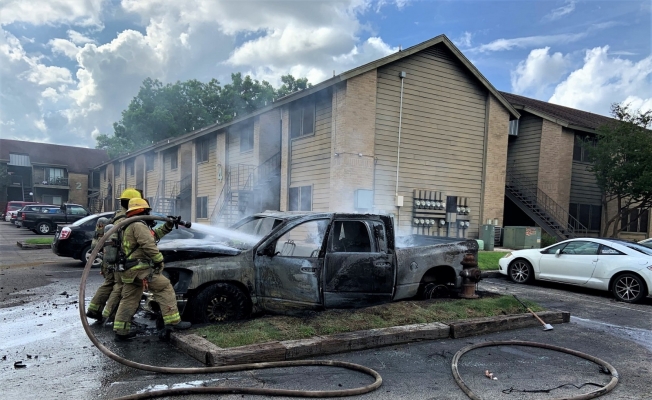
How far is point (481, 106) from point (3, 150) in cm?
4748

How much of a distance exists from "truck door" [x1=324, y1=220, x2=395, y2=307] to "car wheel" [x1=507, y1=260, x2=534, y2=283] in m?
5.45

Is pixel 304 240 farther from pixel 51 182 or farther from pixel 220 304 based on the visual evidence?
pixel 51 182

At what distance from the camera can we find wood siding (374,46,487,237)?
14.4 meters

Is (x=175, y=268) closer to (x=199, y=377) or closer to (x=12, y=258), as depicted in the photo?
(x=199, y=377)

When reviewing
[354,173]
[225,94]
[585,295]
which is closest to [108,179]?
[225,94]

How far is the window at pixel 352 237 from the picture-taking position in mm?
5730

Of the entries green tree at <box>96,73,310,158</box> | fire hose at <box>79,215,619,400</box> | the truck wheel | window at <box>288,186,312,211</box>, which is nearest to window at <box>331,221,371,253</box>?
the truck wheel

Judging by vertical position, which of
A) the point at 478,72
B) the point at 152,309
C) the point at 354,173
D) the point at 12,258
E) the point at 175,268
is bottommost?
the point at 12,258

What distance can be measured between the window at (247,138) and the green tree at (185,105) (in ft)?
68.6

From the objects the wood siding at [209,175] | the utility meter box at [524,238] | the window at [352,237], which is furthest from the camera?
the wood siding at [209,175]

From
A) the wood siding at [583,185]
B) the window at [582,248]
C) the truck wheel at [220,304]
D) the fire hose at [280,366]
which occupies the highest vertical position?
the wood siding at [583,185]

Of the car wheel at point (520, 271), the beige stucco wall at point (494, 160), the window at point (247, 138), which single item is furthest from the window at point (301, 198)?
the beige stucco wall at point (494, 160)

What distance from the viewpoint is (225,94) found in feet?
133

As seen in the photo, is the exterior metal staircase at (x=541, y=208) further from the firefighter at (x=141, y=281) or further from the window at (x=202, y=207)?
the firefighter at (x=141, y=281)
